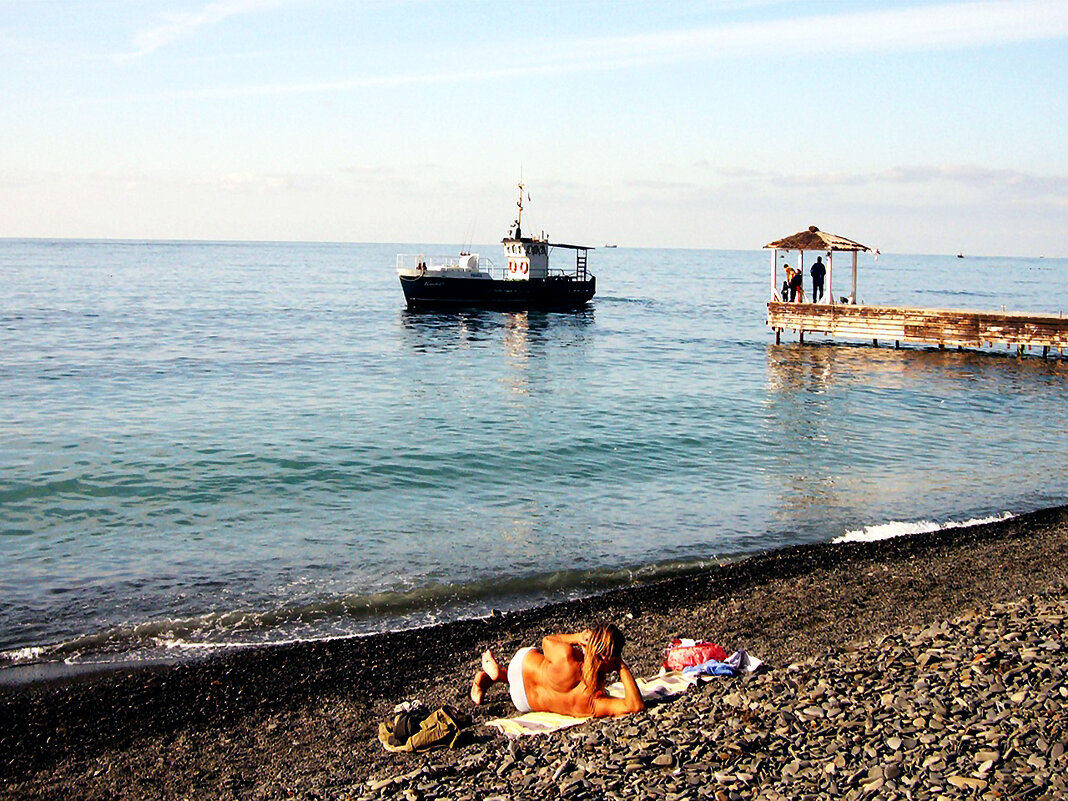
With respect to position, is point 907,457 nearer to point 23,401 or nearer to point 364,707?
point 364,707

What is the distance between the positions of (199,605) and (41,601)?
2.13m

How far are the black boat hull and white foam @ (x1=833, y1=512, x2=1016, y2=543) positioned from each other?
42269 millimetres

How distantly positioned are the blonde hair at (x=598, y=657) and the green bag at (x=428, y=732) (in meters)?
1.14

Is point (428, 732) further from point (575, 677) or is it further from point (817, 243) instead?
point (817, 243)

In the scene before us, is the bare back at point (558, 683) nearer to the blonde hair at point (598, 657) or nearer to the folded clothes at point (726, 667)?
the blonde hair at point (598, 657)

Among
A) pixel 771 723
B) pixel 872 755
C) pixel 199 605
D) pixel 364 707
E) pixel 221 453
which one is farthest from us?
pixel 221 453

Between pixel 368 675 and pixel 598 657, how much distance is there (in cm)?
326

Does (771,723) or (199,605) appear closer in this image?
(771,723)

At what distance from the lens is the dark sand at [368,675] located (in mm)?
8125

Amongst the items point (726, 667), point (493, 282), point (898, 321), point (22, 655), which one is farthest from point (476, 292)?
point (726, 667)

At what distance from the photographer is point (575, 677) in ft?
26.6

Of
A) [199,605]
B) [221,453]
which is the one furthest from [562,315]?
[199,605]

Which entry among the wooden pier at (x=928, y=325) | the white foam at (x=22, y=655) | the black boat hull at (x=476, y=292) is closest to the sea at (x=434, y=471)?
the white foam at (x=22, y=655)

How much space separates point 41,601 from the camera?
1262 cm
